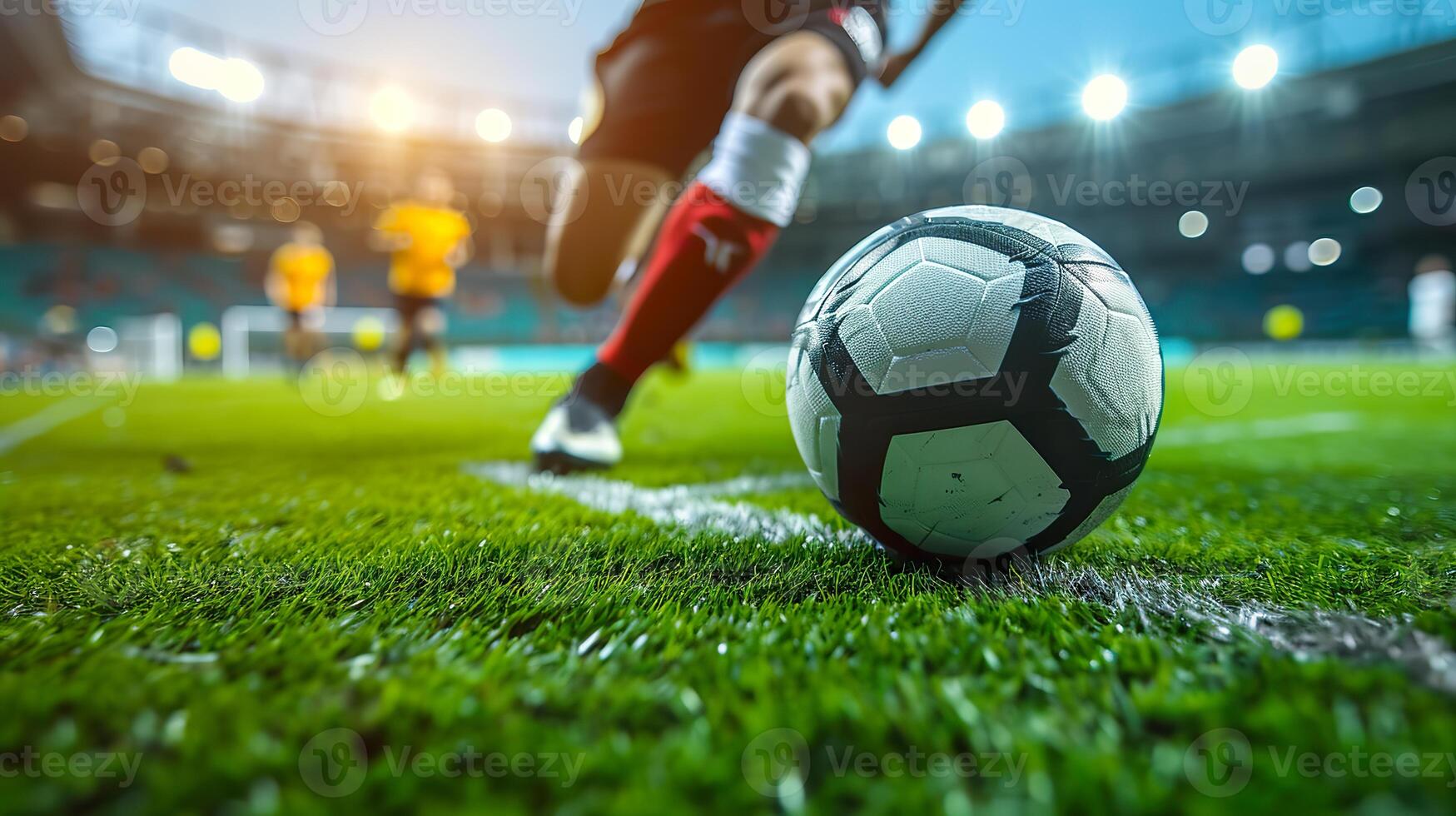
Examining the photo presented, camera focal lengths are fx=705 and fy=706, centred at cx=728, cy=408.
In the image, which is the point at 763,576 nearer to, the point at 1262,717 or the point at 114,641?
the point at 1262,717

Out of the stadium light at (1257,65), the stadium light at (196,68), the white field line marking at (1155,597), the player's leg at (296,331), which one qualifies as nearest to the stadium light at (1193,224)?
the stadium light at (1257,65)

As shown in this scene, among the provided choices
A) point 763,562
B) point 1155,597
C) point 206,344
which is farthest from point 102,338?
point 1155,597

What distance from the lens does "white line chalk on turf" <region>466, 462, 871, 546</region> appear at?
1.52 meters

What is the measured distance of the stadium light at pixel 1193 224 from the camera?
26.5 metres

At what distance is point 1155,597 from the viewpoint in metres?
1.11

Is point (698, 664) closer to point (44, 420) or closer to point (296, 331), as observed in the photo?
point (44, 420)

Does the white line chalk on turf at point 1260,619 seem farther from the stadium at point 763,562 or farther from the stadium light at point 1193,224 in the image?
the stadium light at point 1193,224

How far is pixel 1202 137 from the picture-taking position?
24234 millimetres

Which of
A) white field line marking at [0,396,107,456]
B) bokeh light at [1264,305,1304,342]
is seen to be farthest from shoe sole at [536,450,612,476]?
bokeh light at [1264,305,1304,342]

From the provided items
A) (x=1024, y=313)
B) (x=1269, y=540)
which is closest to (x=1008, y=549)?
(x=1024, y=313)

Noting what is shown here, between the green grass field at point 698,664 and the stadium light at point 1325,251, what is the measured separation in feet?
99.7

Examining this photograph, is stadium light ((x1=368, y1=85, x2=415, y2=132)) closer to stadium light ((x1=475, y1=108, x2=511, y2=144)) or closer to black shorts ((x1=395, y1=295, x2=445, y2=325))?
stadium light ((x1=475, y1=108, x2=511, y2=144))

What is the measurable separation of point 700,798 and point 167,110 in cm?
3066

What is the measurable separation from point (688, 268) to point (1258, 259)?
3167cm
